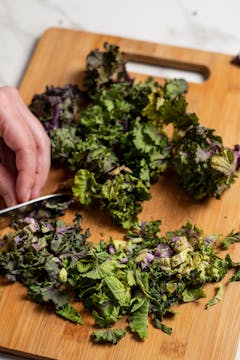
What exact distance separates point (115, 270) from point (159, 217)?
468 mm

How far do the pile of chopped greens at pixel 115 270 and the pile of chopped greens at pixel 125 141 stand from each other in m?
0.21

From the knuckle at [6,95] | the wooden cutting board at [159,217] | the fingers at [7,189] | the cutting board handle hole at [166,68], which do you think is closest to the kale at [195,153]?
the wooden cutting board at [159,217]

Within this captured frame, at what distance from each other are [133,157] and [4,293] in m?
0.97

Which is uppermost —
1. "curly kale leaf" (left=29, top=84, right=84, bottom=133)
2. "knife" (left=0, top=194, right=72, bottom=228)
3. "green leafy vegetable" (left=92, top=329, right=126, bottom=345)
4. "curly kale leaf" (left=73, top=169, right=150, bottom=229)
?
"curly kale leaf" (left=29, top=84, right=84, bottom=133)

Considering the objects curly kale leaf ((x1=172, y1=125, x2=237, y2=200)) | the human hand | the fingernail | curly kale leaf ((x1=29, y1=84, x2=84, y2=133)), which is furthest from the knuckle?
curly kale leaf ((x1=172, y1=125, x2=237, y2=200))

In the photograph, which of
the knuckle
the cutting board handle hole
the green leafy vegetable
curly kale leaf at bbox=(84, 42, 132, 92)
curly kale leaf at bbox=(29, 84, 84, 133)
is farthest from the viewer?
the cutting board handle hole

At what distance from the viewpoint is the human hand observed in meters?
3.52

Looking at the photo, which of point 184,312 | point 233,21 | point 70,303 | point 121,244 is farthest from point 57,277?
point 233,21

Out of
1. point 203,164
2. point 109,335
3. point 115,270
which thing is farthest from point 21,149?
point 109,335

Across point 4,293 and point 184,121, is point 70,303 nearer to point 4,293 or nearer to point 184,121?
point 4,293

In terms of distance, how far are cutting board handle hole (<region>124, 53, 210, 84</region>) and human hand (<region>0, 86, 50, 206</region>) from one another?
3.18 ft

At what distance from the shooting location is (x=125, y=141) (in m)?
3.74

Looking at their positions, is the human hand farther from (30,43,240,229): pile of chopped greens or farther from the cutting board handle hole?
the cutting board handle hole

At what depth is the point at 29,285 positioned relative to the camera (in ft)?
11.2
